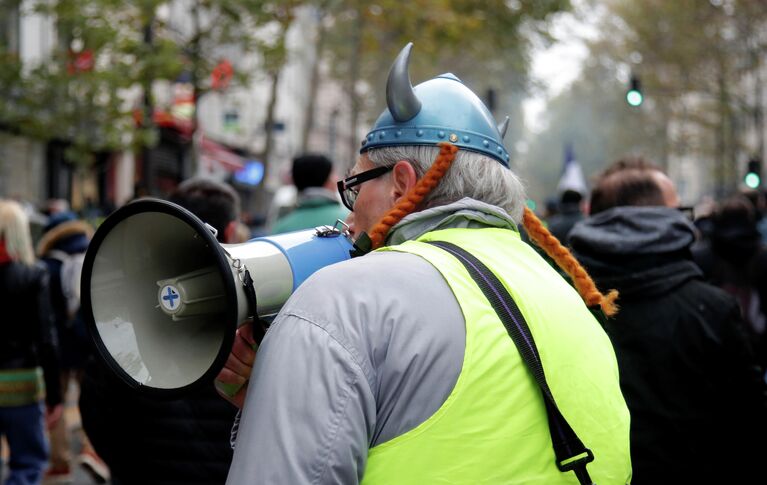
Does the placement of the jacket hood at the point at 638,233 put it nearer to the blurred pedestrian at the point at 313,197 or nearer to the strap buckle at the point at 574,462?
the strap buckle at the point at 574,462

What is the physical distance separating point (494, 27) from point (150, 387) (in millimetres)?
21819

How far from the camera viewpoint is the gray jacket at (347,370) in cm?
152

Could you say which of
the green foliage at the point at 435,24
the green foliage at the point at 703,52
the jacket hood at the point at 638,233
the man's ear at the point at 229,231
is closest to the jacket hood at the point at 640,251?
the jacket hood at the point at 638,233

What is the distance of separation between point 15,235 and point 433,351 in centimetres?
448

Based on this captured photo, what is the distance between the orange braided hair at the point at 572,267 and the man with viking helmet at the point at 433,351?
3.7 inches

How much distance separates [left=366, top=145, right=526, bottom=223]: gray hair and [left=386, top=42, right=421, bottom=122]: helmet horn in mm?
66

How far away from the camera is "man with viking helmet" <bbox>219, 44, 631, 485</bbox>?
153cm

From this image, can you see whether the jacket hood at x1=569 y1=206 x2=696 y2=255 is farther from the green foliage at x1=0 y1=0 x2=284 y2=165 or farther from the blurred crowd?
the green foliage at x1=0 y1=0 x2=284 y2=165

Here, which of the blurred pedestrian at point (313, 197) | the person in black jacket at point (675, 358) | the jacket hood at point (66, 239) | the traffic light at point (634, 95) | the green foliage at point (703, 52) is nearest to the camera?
the person in black jacket at point (675, 358)

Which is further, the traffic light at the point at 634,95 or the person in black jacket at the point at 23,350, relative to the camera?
the traffic light at the point at 634,95

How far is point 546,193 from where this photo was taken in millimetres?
78312

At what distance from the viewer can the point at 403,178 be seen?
1.89 m

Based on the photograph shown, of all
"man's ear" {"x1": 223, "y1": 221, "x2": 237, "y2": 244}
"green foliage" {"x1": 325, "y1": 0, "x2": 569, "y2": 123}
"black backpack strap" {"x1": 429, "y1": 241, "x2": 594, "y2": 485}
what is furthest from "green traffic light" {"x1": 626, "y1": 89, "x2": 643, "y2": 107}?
"green foliage" {"x1": 325, "y1": 0, "x2": 569, "y2": 123}

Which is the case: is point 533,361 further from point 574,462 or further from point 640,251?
point 640,251
